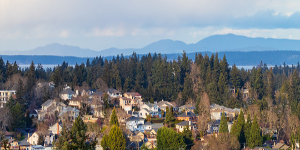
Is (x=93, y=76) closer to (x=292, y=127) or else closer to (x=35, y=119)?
(x=35, y=119)

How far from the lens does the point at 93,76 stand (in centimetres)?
7762

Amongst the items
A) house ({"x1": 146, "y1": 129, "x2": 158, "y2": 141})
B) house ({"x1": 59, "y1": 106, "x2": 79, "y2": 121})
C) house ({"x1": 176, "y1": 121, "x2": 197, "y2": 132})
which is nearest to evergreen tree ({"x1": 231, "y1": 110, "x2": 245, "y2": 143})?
house ({"x1": 176, "y1": 121, "x2": 197, "y2": 132})

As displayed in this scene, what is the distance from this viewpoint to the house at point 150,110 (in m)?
60.4

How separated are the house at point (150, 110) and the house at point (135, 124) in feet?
12.3

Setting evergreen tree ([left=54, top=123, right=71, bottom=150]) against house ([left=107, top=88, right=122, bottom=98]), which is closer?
evergreen tree ([left=54, top=123, right=71, bottom=150])

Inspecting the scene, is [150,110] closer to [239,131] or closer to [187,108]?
[187,108]

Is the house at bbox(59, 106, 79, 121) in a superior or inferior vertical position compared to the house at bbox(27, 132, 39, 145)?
superior

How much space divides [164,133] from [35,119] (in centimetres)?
1707

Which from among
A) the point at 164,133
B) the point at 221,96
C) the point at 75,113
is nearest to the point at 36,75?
the point at 75,113

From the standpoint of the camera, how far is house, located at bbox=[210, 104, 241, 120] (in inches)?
2375

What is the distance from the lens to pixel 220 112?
61375 millimetres

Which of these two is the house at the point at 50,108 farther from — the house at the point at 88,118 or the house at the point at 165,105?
the house at the point at 165,105

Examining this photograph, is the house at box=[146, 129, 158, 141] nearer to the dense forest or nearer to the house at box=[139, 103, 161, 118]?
the house at box=[139, 103, 161, 118]

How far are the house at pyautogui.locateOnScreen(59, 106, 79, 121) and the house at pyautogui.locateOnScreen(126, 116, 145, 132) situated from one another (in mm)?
6887
